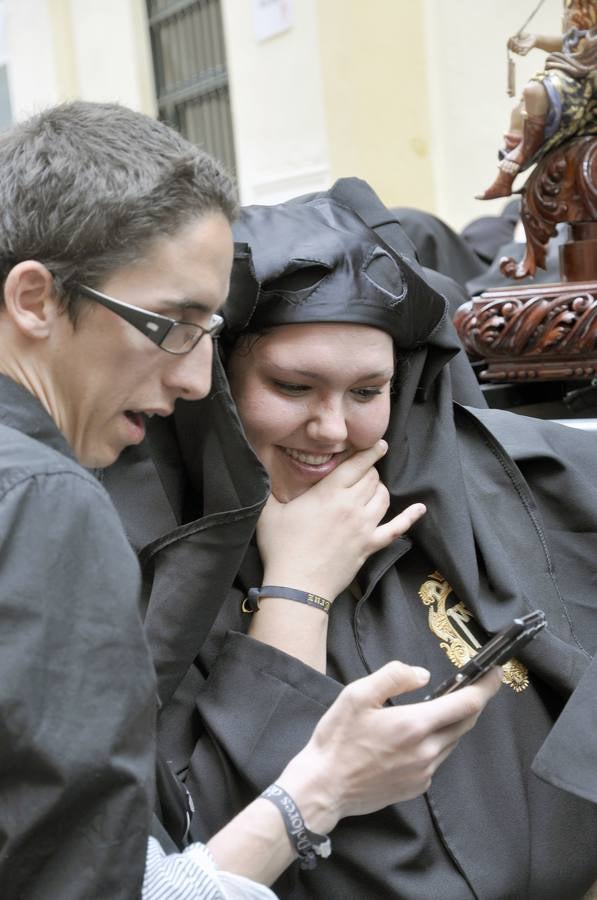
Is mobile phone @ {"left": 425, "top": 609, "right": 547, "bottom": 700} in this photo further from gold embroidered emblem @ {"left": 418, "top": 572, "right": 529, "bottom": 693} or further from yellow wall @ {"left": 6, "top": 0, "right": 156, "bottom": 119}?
yellow wall @ {"left": 6, "top": 0, "right": 156, "bottom": 119}

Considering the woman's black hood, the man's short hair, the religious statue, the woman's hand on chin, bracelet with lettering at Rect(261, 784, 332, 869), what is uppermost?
the religious statue

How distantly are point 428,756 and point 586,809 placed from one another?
529mm

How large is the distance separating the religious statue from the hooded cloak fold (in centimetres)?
61

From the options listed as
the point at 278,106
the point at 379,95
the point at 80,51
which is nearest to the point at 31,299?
the point at 379,95

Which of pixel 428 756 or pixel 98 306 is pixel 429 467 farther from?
pixel 98 306

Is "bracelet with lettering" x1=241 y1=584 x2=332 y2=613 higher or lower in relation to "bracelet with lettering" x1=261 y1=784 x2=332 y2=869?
higher

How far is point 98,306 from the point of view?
4.89ft

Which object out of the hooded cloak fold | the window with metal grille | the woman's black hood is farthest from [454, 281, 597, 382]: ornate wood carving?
the window with metal grille

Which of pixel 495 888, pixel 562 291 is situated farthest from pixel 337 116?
pixel 495 888

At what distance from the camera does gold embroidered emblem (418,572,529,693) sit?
2256 mm

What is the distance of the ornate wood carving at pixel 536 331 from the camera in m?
2.83

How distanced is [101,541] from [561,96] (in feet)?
6.11

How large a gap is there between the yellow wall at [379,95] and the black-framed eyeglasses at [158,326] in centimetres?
593

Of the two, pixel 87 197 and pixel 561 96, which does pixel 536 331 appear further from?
pixel 87 197
